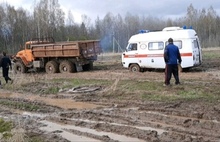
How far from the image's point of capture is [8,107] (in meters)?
12.5

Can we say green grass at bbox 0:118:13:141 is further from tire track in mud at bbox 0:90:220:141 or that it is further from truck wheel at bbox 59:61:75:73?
truck wheel at bbox 59:61:75:73

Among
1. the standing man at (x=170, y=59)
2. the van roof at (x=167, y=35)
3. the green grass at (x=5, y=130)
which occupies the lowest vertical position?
the green grass at (x=5, y=130)

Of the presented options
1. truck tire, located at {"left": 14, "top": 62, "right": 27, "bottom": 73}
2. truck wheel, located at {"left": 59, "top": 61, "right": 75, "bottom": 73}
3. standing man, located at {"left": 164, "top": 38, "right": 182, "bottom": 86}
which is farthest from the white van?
truck tire, located at {"left": 14, "top": 62, "right": 27, "bottom": 73}

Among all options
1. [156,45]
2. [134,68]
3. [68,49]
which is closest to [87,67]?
[68,49]

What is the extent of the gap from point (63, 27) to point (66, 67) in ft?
126

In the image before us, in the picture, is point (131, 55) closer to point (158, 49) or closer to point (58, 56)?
point (158, 49)

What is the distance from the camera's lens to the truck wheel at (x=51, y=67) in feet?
76.0

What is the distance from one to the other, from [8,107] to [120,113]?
181 inches

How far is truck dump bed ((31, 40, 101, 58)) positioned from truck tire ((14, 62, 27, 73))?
169 cm

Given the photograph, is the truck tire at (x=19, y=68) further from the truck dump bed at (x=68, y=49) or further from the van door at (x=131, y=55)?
the van door at (x=131, y=55)

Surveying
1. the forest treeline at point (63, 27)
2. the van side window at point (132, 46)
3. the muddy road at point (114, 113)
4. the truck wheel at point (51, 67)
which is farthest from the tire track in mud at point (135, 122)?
the forest treeline at point (63, 27)

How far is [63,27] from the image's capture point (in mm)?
59969

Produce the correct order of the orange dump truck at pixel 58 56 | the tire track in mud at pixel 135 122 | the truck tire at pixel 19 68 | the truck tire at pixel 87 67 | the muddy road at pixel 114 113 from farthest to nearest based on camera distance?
the truck tire at pixel 19 68 < the truck tire at pixel 87 67 < the orange dump truck at pixel 58 56 < the muddy road at pixel 114 113 < the tire track in mud at pixel 135 122

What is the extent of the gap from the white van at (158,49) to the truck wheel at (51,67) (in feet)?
17.1
